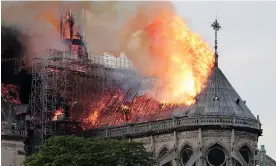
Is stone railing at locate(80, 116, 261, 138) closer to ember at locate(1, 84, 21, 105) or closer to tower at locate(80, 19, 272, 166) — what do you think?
tower at locate(80, 19, 272, 166)

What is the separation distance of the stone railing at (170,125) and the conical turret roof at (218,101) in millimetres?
634

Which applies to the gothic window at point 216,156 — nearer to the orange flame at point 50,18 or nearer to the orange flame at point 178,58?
the orange flame at point 178,58

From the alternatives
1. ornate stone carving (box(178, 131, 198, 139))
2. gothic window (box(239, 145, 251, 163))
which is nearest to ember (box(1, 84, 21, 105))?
ornate stone carving (box(178, 131, 198, 139))

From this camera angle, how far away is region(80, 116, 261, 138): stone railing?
312ft

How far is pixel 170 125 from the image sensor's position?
97688 millimetres

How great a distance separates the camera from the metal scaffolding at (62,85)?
4269 inches

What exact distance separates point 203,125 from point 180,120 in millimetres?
2839

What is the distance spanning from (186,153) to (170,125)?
3.36 metres

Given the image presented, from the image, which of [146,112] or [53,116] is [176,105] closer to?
[146,112]

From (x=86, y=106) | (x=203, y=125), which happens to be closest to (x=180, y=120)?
(x=203, y=125)

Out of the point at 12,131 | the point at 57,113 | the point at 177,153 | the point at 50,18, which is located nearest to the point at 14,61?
the point at 50,18

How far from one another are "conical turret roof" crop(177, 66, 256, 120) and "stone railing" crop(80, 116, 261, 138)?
0.63 m

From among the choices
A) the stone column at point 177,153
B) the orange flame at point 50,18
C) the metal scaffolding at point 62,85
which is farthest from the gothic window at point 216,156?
the orange flame at point 50,18

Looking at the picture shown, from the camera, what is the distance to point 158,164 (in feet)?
319
